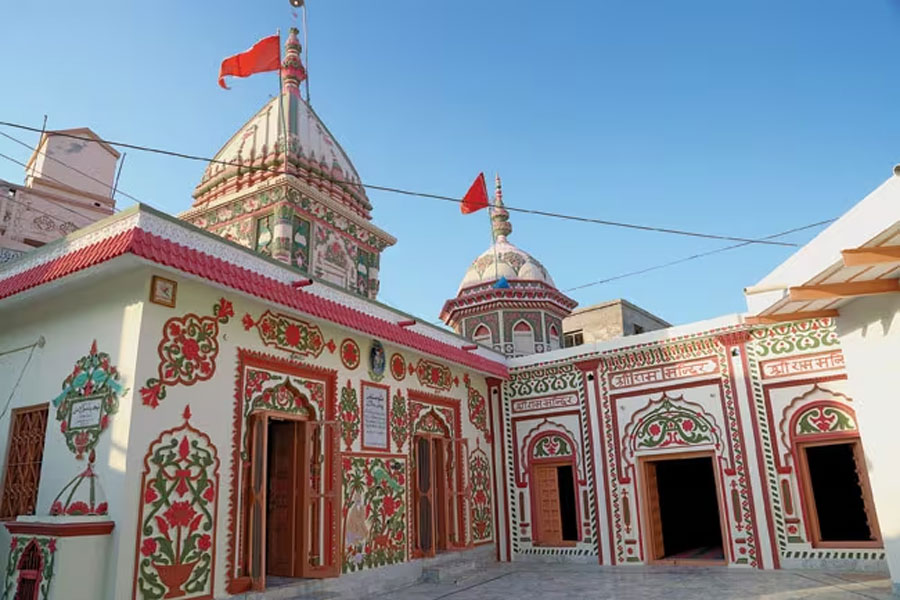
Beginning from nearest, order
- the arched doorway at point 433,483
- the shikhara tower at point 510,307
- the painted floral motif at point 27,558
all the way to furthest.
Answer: the painted floral motif at point 27,558
the arched doorway at point 433,483
the shikhara tower at point 510,307

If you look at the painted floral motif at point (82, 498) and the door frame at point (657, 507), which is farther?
the door frame at point (657, 507)

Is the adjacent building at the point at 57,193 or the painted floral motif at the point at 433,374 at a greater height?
the adjacent building at the point at 57,193

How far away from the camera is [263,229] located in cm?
958

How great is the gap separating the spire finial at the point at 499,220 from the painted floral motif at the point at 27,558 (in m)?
11.9

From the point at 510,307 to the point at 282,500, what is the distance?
729 centimetres

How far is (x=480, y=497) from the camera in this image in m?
9.79

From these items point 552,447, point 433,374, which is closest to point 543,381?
point 552,447

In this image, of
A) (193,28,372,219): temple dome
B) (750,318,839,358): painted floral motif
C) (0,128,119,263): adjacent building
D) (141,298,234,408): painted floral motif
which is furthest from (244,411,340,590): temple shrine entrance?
(0,128,119,263): adjacent building

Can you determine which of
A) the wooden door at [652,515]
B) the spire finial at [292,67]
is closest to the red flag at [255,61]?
the spire finial at [292,67]

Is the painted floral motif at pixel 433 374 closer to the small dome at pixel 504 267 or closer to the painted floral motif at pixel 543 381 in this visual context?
the painted floral motif at pixel 543 381

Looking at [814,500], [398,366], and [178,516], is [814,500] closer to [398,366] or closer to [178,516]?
[398,366]

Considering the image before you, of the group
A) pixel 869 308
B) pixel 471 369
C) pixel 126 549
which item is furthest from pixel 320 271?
pixel 869 308

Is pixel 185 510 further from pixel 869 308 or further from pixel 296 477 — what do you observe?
pixel 869 308

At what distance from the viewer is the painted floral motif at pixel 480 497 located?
9.59 metres
